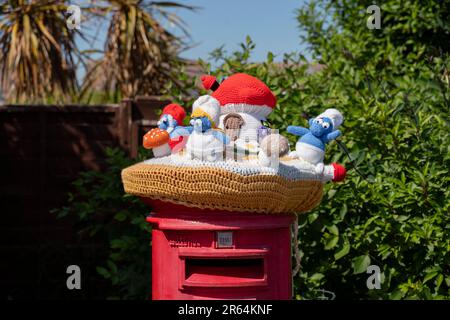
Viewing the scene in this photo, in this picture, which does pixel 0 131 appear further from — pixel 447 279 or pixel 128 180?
pixel 447 279

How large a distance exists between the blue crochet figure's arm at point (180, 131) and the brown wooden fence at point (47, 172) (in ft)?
9.42

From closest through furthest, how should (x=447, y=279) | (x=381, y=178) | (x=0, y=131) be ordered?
(x=447, y=279), (x=381, y=178), (x=0, y=131)

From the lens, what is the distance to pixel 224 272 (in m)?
3.28

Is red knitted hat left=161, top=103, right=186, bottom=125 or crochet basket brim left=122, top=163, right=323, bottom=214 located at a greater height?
red knitted hat left=161, top=103, right=186, bottom=125

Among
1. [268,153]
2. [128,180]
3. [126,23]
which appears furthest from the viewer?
[126,23]

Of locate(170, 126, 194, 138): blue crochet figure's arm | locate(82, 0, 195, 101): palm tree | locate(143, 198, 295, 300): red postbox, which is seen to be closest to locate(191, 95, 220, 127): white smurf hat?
locate(170, 126, 194, 138): blue crochet figure's arm

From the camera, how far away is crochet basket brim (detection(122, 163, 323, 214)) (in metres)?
3.12

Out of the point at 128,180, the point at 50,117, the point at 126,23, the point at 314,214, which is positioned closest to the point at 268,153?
the point at 128,180

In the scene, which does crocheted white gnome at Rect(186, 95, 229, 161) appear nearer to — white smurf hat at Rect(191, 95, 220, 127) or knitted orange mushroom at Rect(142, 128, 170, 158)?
white smurf hat at Rect(191, 95, 220, 127)

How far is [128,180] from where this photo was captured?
3461 mm

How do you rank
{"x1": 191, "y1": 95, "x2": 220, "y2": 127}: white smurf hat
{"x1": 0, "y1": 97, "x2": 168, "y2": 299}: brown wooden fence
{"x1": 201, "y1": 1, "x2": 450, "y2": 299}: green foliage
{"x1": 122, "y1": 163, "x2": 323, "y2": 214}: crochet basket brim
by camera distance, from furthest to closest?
{"x1": 0, "y1": 97, "x2": 168, "y2": 299}: brown wooden fence, {"x1": 201, "y1": 1, "x2": 450, "y2": 299}: green foliage, {"x1": 191, "y1": 95, "x2": 220, "y2": 127}: white smurf hat, {"x1": 122, "y1": 163, "x2": 323, "y2": 214}: crochet basket brim

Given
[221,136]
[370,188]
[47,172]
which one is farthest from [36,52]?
[221,136]

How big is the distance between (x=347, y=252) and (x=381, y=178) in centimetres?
49

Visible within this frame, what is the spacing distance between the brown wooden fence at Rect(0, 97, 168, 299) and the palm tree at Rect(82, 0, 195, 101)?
12.5 feet
